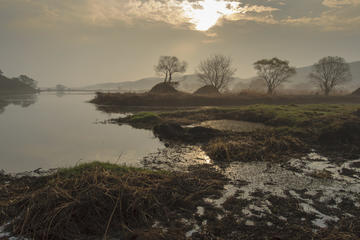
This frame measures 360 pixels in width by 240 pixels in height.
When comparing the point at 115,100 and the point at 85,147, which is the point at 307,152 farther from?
the point at 115,100

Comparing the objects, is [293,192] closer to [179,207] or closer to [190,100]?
[179,207]

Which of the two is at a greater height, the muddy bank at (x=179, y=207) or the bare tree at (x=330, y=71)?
the bare tree at (x=330, y=71)

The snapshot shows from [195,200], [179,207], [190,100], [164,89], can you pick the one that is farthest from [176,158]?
[164,89]

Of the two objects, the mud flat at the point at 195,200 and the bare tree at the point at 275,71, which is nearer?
the mud flat at the point at 195,200

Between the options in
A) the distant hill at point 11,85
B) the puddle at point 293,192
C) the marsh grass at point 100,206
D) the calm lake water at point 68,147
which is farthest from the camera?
the distant hill at point 11,85

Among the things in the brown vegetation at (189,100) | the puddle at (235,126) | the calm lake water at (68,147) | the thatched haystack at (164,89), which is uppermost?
the thatched haystack at (164,89)

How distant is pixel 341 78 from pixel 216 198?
81084mm

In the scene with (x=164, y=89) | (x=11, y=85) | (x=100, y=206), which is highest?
(x=11, y=85)

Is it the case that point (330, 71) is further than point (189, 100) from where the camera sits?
Yes

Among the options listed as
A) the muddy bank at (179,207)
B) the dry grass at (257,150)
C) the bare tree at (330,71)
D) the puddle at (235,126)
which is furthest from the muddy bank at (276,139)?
the bare tree at (330,71)

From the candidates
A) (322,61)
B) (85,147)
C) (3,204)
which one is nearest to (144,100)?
(85,147)

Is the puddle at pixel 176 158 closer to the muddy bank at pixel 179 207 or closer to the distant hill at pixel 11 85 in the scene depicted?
the muddy bank at pixel 179 207

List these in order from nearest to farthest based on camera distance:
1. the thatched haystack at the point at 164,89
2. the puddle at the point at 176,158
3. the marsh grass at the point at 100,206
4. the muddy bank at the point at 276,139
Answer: the marsh grass at the point at 100,206
the puddle at the point at 176,158
the muddy bank at the point at 276,139
the thatched haystack at the point at 164,89

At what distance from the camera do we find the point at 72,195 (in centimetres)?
514
